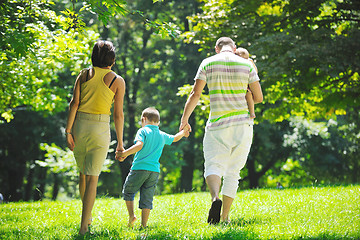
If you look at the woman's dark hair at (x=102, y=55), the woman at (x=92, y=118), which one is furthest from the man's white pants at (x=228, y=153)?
the woman's dark hair at (x=102, y=55)

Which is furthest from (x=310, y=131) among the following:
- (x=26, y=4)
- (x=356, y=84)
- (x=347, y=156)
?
(x=26, y=4)

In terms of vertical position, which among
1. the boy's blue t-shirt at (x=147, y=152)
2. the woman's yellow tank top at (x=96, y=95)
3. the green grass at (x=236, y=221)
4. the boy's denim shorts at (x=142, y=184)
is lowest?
the green grass at (x=236, y=221)

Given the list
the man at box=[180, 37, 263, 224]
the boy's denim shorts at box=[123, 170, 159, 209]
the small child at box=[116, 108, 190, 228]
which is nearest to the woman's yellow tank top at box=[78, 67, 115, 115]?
the small child at box=[116, 108, 190, 228]

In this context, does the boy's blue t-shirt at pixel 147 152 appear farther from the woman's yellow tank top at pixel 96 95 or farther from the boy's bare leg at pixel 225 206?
the boy's bare leg at pixel 225 206

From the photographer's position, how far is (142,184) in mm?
5195

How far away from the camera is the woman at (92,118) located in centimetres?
450

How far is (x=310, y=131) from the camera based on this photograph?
74.7ft

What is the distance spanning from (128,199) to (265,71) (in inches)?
304

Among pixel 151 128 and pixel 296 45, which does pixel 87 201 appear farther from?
pixel 296 45

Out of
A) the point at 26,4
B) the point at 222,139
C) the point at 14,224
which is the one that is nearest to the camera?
the point at 222,139

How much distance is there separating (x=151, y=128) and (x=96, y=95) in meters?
0.97

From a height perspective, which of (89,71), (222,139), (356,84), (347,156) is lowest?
(347,156)

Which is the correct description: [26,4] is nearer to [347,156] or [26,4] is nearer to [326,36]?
[326,36]

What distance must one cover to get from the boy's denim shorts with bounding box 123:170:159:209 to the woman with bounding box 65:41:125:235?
62 cm
